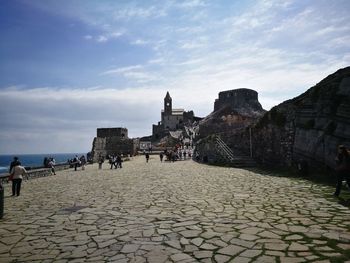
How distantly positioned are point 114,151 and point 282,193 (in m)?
45.1

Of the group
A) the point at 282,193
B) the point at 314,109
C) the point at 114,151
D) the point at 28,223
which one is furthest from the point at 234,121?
the point at 28,223

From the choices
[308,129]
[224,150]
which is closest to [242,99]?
[224,150]

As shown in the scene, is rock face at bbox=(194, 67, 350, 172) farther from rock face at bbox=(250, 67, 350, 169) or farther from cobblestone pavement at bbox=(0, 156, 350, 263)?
cobblestone pavement at bbox=(0, 156, 350, 263)

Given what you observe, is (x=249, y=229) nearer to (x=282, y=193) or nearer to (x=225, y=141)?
(x=282, y=193)

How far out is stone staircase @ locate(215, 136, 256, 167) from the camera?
2218 cm

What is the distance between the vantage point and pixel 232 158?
2314cm

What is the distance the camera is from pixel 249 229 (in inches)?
239

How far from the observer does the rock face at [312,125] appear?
41.5 feet

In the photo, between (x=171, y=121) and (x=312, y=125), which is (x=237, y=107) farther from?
(x=312, y=125)

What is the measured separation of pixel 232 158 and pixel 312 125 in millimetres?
9037

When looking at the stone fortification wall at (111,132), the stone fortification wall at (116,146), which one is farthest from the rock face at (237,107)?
the stone fortification wall at (111,132)

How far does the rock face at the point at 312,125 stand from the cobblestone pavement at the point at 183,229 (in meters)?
3.38

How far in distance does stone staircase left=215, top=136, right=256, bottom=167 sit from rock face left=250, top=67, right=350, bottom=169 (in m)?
1.86

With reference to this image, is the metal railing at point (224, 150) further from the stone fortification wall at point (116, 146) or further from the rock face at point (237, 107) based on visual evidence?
the rock face at point (237, 107)
